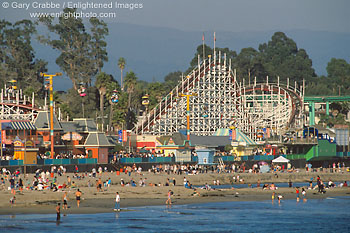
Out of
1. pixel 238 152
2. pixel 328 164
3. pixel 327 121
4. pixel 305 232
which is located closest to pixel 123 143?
pixel 238 152

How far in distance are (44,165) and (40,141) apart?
769cm

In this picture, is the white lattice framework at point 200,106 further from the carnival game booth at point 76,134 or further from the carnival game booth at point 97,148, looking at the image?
the carnival game booth at point 97,148

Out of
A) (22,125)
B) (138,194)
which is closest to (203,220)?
(138,194)

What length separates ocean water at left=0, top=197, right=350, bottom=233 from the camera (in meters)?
41.4

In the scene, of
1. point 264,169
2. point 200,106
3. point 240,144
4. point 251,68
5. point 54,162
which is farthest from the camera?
point 251,68

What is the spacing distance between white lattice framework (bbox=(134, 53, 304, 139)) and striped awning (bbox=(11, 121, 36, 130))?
947 inches

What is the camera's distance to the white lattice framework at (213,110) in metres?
94.5

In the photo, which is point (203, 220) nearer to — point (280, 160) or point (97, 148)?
point (97, 148)

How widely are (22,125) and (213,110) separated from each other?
3585cm

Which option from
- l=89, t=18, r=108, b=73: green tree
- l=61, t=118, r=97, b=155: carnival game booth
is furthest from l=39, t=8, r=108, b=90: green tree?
l=61, t=118, r=97, b=155: carnival game booth

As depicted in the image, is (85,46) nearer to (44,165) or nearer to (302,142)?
(302,142)

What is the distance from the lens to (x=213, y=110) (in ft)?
325

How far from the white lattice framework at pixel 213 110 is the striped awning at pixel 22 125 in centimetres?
2405

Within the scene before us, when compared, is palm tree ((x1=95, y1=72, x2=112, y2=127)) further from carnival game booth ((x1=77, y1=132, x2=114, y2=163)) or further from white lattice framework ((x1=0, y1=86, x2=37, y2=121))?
carnival game booth ((x1=77, y1=132, x2=114, y2=163))
